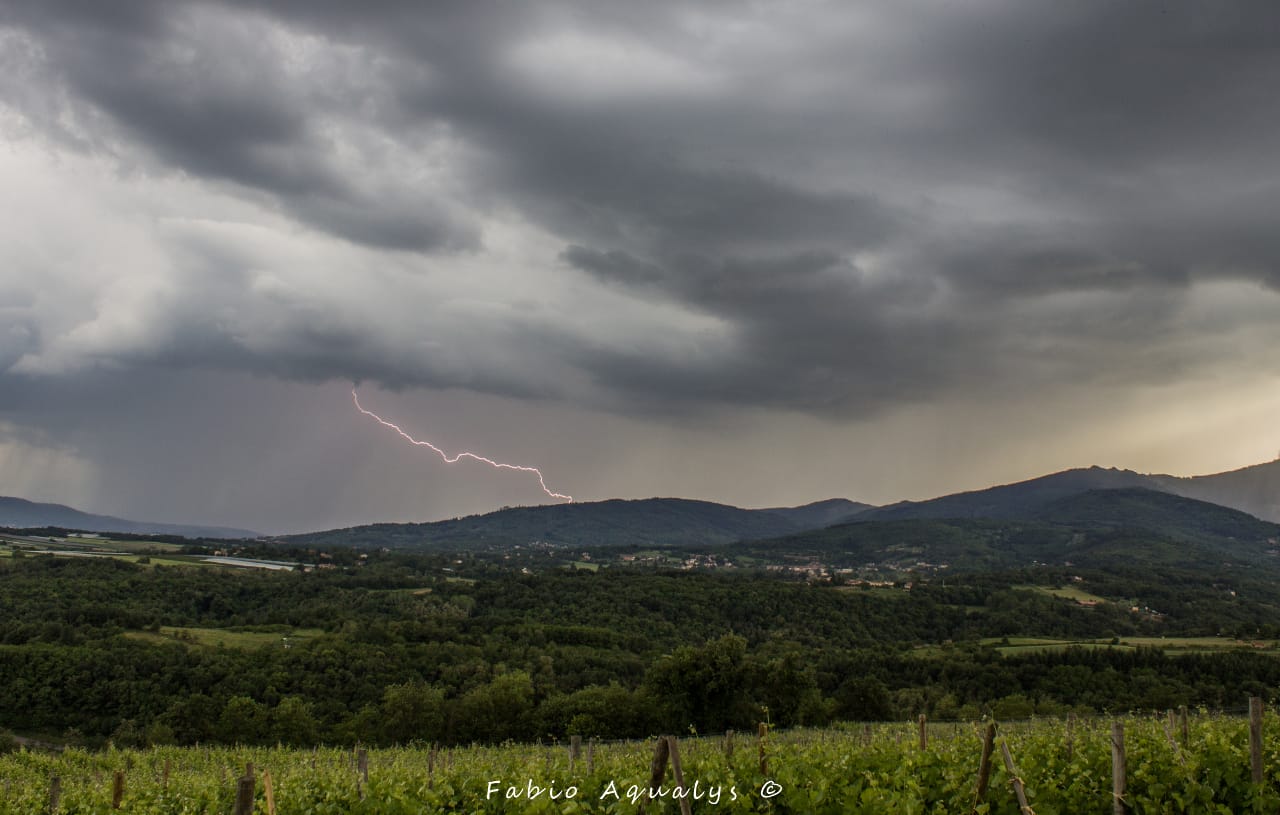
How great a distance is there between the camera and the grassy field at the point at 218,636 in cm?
7450

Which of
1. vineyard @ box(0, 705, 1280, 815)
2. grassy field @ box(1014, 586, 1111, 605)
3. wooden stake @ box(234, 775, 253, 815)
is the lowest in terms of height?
grassy field @ box(1014, 586, 1111, 605)

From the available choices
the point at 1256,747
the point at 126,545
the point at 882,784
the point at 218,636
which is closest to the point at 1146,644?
the point at 1256,747

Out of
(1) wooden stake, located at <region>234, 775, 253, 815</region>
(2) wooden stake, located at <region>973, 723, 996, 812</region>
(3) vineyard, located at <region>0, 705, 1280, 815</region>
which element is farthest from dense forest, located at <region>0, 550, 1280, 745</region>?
(1) wooden stake, located at <region>234, 775, 253, 815</region>

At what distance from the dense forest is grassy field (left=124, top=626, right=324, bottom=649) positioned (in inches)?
22.4

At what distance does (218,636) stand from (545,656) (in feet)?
120

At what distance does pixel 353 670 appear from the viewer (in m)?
68.3

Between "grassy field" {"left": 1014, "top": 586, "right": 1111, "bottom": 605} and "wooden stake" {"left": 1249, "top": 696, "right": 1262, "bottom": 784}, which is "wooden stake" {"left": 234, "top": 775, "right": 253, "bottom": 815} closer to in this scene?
"wooden stake" {"left": 1249, "top": 696, "right": 1262, "bottom": 784}

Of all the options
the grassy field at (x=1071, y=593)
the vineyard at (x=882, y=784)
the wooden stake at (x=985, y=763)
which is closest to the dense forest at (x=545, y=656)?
the vineyard at (x=882, y=784)

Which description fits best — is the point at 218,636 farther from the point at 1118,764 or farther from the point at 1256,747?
the point at 1256,747

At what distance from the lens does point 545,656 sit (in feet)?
253

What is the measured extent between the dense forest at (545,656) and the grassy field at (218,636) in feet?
1.87

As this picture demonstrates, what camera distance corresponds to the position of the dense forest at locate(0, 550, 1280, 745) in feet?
170

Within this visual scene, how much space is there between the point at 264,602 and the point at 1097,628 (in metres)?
125

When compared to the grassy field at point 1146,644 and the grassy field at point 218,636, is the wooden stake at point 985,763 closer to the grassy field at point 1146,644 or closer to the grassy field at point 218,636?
the grassy field at point 1146,644
